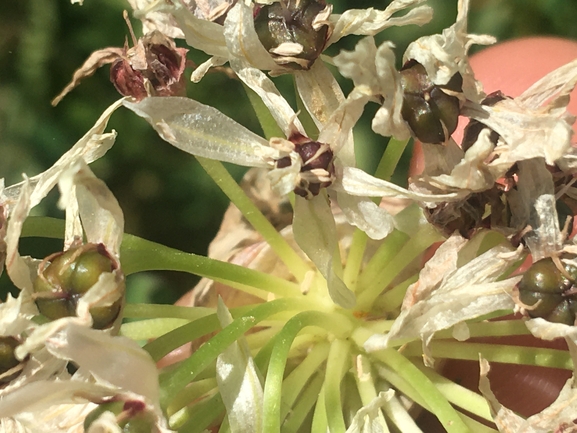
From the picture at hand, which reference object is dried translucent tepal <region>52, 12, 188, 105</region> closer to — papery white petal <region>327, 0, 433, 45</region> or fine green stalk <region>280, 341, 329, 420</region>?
papery white petal <region>327, 0, 433, 45</region>

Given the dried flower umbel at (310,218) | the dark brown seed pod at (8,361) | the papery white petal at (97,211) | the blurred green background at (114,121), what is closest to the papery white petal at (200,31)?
the dried flower umbel at (310,218)

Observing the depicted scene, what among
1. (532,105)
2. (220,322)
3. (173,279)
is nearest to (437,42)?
(532,105)

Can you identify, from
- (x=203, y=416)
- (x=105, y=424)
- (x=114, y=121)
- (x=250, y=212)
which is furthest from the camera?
(x=114, y=121)

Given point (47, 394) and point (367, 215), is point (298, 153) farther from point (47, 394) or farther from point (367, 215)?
point (47, 394)

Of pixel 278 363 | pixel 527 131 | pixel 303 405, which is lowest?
pixel 303 405

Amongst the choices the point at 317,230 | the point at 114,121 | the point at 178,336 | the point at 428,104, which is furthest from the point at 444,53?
the point at 114,121

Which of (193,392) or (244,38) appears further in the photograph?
(193,392)

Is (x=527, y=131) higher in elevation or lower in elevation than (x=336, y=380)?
higher

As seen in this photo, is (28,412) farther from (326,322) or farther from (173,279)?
(173,279)
